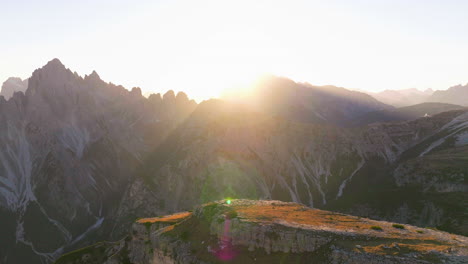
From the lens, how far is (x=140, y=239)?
8162 cm

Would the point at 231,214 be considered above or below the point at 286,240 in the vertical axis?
above

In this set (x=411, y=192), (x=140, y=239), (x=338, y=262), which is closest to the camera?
(x=338, y=262)

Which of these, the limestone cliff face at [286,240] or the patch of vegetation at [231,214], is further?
the patch of vegetation at [231,214]

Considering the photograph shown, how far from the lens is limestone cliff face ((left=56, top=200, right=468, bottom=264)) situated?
42.1 metres

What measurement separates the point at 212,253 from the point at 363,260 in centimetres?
2395

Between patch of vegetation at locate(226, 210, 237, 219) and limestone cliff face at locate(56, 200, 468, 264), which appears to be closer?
limestone cliff face at locate(56, 200, 468, 264)

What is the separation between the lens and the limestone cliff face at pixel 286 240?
42.1 m

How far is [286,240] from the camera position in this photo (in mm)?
51625

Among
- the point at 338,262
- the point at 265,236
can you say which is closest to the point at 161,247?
the point at 265,236

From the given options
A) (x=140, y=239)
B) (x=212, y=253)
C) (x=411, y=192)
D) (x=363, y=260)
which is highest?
Result: (x=363, y=260)

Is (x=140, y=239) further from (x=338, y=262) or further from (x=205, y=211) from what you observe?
(x=338, y=262)

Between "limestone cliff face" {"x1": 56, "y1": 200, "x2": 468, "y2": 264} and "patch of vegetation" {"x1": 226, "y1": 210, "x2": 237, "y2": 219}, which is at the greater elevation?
"patch of vegetation" {"x1": 226, "y1": 210, "x2": 237, "y2": 219}

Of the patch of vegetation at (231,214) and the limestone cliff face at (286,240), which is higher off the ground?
the patch of vegetation at (231,214)

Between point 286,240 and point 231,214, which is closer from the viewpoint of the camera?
point 286,240
